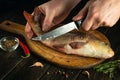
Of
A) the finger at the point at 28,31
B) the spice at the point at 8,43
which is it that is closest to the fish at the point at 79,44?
the finger at the point at 28,31

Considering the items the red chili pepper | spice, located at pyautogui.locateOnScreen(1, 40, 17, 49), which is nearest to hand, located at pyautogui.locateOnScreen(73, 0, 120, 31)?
the red chili pepper

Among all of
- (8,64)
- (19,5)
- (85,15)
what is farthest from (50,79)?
(19,5)

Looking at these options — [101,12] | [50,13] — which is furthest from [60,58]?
[101,12]

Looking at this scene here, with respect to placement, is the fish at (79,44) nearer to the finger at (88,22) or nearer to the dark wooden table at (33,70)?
the dark wooden table at (33,70)

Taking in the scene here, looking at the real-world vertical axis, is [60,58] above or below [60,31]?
below

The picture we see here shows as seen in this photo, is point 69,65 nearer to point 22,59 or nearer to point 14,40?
point 22,59

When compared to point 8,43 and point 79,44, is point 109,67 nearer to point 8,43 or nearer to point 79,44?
point 79,44
